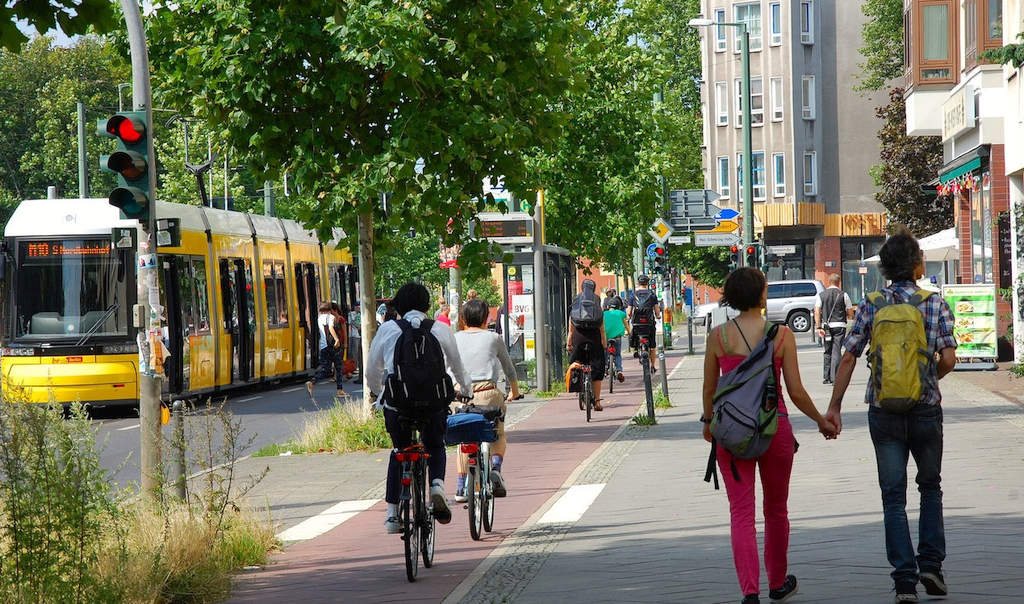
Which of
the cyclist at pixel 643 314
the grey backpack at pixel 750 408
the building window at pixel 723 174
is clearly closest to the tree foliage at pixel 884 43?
the building window at pixel 723 174

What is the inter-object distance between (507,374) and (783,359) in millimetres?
3451

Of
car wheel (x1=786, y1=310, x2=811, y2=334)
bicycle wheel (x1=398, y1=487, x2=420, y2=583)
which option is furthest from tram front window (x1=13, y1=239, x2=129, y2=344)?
car wheel (x1=786, y1=310, x2=811, y2=334)

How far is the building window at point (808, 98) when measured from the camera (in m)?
67.6

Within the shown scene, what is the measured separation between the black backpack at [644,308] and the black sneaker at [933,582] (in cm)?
2189

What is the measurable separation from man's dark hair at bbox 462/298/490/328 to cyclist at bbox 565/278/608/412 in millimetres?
10200

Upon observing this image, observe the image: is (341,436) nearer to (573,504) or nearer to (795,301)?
(573,504)

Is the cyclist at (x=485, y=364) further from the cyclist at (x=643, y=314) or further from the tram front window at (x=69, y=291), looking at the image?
the cyclist at (x=643, y=314)

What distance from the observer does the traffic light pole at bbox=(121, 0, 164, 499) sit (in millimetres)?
10492

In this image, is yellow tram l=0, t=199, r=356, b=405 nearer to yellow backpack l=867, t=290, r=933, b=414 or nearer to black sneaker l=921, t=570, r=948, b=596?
yellow backpack l=867, t=290, r=933, b=414

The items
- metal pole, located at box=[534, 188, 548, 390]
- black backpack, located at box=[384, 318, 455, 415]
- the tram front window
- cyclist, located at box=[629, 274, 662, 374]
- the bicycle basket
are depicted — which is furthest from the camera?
cyclist, located at box=[629, 274, 662, 374]

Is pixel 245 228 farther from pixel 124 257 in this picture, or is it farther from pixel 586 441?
pixel 586 441

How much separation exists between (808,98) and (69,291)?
49.0m

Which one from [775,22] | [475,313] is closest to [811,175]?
[775,22]

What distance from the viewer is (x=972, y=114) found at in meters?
29.3
